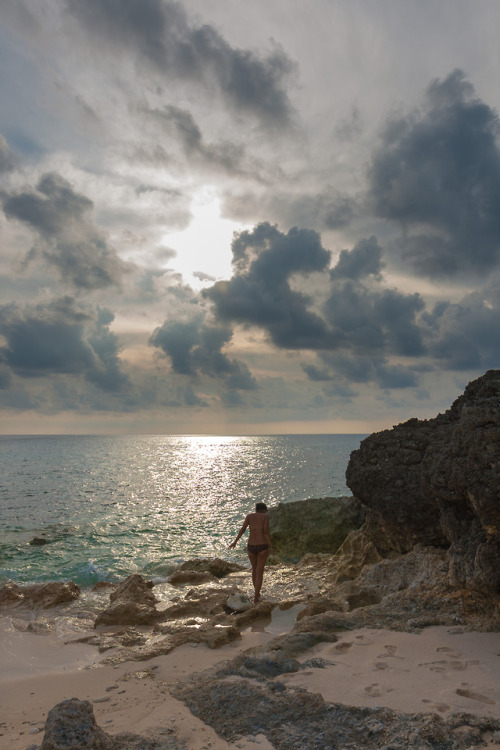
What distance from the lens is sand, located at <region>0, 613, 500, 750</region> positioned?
4469 millimetres


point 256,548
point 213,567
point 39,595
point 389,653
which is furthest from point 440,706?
point 213,567

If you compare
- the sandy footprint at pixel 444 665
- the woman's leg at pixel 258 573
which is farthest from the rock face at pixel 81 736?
the woman's leg at pixel 258 573

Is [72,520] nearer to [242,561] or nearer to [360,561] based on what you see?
→ [242,561]

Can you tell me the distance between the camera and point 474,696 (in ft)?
14.6

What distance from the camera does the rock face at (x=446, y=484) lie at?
20.8 ft

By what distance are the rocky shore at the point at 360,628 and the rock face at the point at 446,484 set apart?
0.03 m

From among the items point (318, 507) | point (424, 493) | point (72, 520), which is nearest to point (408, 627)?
point (424, 493)

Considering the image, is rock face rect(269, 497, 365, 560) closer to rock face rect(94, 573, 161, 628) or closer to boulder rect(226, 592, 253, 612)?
boulder rect(226, 592, 253, 612)

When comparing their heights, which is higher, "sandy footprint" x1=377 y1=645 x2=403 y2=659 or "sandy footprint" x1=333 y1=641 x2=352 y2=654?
"sandy footprint" x1=377 y1=645 x2=403 y2=659

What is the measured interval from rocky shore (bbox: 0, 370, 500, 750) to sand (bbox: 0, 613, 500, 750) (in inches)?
1.3

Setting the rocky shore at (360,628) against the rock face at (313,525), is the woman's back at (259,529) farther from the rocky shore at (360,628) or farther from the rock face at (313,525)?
the rock face at (313,525)

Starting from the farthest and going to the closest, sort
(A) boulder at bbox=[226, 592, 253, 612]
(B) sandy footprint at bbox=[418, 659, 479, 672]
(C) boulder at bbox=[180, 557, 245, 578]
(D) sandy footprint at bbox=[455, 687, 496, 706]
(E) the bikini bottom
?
(C) boulder at bbox=[180, 557, 245, 578] → (E) the bikini bottom → (A) boulder at bbox=[226, 592, 253, 612] → (B) sandy footprint at bbox=[418, 659, 479, 672] → (D) sandy footprint at bbox=[455, 687, 496, 706]

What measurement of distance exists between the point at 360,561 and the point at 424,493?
14.6 ft

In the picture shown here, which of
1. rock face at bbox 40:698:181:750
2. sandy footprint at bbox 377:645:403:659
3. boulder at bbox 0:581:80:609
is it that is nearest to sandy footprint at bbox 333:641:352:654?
sandy footprint at bbox 377:645:403:659
